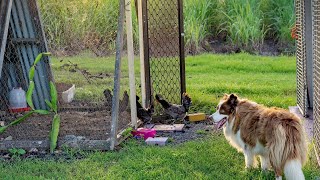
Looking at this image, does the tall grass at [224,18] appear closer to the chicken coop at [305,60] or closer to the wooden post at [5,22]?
the wooden post at [5,22]

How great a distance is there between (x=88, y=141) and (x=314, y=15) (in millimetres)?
2686

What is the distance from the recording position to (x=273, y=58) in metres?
13.8

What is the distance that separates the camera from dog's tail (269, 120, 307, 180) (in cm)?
566

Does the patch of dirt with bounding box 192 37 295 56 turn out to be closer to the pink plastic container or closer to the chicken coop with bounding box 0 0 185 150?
the chicken coop with bounding box 0 0 185 150

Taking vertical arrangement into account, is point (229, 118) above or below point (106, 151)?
above

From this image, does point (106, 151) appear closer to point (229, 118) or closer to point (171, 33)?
point (229, 118)

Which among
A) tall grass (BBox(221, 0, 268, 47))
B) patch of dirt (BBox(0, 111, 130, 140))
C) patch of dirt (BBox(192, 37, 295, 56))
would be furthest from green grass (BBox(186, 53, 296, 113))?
patch of dirt (BBox(0, 111, 130, 140))

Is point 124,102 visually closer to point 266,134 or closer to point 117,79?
point 117,79

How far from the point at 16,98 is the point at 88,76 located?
104cm

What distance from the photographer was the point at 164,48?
29.3ft

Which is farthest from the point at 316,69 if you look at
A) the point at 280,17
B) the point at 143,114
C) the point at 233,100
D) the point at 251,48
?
the point at 280,17

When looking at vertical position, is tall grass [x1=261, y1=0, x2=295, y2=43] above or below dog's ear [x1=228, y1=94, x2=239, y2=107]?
below

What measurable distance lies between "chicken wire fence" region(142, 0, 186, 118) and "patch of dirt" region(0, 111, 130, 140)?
31.2 inches

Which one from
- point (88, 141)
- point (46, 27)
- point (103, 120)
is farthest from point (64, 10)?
point (88, 141)
